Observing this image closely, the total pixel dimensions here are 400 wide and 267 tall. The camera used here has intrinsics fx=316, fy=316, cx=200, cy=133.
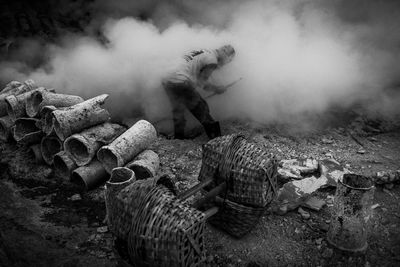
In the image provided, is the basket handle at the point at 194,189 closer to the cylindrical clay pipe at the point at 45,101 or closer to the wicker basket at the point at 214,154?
the wicker basket at the point at 214,154

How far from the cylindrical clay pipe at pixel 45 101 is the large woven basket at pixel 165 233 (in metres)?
3.85

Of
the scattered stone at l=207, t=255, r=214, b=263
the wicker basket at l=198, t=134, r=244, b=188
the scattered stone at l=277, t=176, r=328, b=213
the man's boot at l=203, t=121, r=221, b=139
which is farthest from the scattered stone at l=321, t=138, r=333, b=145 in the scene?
the scattered stone at l=207, t=255, r=214, b=263

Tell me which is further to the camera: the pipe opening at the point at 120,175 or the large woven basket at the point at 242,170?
the pipe opening at the point at 120,175

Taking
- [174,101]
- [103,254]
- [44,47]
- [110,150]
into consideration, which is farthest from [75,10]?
[103,254]

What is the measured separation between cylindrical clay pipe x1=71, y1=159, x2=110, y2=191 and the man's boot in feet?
7.15

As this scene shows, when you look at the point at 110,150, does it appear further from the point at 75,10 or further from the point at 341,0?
the point at 341,0

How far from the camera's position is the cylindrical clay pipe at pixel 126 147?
4.87 meters

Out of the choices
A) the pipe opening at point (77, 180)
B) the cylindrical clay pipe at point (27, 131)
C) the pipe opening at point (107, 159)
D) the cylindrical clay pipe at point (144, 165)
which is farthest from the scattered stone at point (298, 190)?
the cylindrical clay pipe at point (27, 131)

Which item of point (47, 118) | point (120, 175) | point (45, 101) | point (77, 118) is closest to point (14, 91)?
point (45, 101)

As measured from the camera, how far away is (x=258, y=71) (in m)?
7.92

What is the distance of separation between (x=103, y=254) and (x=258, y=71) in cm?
578

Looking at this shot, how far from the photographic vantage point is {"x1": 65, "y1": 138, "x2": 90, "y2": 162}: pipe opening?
512 cm

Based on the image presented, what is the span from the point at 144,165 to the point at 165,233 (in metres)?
2.47

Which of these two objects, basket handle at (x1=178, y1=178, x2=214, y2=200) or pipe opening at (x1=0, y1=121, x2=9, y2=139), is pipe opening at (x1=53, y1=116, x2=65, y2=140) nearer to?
pipe opening at (x1=0, y1=121, x2=9, y2=139)
